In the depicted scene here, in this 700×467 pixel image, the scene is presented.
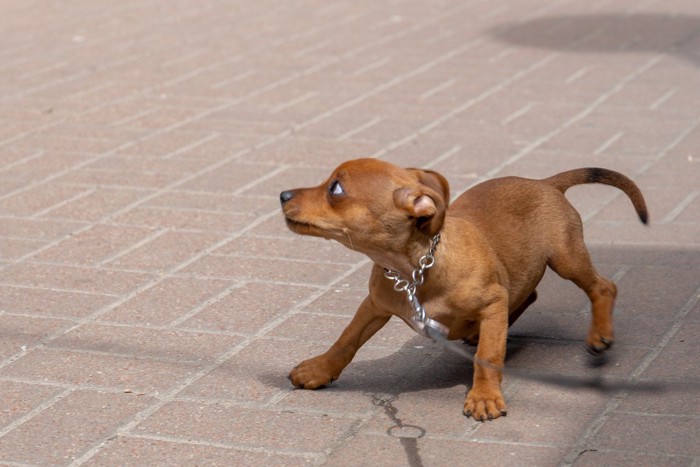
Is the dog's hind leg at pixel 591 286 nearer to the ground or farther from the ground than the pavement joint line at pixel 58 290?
nearer to the ground

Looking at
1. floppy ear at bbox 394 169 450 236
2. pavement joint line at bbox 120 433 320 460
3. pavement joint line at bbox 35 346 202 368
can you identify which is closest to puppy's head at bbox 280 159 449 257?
floppy ear at bbox 394 169 450 236

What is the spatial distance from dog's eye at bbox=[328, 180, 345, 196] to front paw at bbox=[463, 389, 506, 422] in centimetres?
76

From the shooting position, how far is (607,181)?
14.6 feet

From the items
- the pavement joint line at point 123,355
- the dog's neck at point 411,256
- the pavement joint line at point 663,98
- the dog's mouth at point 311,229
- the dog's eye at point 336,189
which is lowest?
the pavement joint line at point 663,98

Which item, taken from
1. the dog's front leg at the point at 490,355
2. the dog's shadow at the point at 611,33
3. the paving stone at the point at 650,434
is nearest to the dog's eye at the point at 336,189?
the dog's front leg at the point at 490,355

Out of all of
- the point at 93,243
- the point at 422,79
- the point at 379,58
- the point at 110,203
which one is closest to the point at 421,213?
the point at 93,243

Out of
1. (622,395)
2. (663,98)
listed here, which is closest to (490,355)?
(622,395)

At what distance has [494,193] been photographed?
170 inches

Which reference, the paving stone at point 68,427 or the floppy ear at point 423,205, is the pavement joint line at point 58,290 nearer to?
the paving stone at point 68,427

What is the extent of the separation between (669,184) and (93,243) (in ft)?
9.42

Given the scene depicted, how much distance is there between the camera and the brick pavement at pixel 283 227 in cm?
379

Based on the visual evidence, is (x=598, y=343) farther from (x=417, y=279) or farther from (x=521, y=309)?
(x=417, y=279)

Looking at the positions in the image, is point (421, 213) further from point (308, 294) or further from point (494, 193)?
point (308, 294)

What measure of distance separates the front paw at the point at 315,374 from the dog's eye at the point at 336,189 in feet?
2.13
